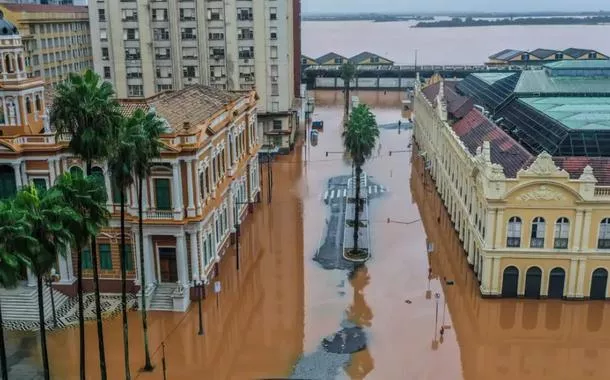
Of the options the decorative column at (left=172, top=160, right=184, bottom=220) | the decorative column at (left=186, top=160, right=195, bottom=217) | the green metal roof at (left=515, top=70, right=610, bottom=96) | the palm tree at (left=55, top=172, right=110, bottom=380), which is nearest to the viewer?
the palm tree at (left=55, top=172, right=110, bottom=380)

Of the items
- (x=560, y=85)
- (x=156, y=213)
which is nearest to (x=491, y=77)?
(x=560, y=85)

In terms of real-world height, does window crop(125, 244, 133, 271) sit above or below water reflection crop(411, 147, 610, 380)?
above

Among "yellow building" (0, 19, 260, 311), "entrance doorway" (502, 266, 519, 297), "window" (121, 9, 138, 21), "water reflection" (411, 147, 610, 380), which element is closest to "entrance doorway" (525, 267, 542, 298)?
"water reflection" (411, 147, 610, 380)

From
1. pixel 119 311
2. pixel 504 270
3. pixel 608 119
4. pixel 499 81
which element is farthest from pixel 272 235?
pixel 499 81

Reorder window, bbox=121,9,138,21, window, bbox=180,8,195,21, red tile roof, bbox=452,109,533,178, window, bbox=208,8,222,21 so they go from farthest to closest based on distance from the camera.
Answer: window, bbox=121,9,138,21
window, bbox=180,8,195,21
window, bbox=208,8,222,21
red tile roof, bbox=452,109,533,178

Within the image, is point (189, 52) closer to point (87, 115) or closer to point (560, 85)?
point (560, 85)

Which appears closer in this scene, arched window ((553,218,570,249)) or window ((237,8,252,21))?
arched window ((553,218,570,249))

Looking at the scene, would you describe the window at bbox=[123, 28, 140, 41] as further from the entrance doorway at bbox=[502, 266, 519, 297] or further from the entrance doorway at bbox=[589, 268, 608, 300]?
the entrance doorway at bbox=[589, 268, 608, 300]

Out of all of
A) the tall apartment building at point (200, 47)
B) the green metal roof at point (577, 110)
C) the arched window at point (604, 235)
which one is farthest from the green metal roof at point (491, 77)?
the arched window at point (604, 235)
